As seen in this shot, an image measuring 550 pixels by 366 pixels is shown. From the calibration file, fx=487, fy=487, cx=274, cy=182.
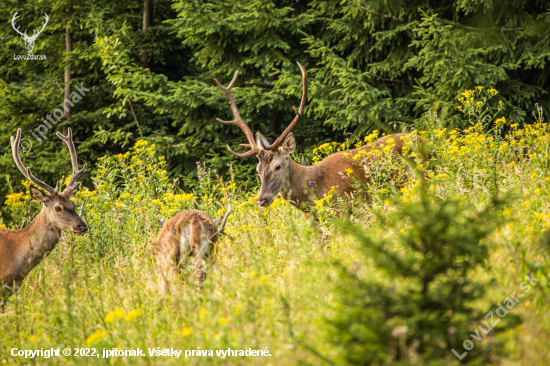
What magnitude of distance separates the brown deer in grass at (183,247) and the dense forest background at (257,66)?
Answer: 376 centimetres

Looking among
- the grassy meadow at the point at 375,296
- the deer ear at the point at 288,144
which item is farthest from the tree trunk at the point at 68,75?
the deer ear at the point at 288,144

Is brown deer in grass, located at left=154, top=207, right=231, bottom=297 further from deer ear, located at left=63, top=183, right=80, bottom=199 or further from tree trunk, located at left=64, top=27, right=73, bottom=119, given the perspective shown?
tree trunk, located at left=64, top=27, right=73, bottom=119

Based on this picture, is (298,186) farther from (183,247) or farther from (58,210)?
(58,210)

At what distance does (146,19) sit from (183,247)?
29.1 ft

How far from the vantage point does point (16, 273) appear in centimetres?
560

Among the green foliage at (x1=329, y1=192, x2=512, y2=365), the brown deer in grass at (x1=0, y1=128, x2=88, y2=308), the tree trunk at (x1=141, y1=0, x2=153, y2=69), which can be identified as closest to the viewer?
the green foliage at (x1=329, y1=192, x2=512, y2=365)

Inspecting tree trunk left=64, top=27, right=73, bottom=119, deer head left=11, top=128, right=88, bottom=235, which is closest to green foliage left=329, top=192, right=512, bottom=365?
deer head left=11, top=128, right=88, bottom=235

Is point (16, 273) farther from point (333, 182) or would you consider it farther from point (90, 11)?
point (90, 11)

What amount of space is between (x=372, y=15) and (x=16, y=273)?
703 cm

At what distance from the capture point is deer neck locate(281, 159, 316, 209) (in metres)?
6.39

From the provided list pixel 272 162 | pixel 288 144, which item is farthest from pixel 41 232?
pixel 288 144

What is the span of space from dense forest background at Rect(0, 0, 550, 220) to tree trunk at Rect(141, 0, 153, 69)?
3 cm

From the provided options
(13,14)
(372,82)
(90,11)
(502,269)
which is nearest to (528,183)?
(502,269)

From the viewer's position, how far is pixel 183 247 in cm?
441
